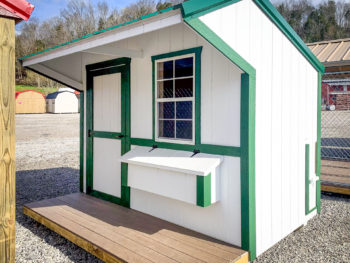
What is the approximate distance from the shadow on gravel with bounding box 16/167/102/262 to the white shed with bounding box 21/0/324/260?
37.9 inches

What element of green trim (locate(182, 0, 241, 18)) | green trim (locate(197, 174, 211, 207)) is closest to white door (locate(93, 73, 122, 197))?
green trim (locate(197, 174, 211, 207))

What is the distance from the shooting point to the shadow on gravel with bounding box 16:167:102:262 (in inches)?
137

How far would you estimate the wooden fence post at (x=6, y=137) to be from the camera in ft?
5.88

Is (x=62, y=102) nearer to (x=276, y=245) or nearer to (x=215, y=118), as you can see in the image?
(x=215, y=118)

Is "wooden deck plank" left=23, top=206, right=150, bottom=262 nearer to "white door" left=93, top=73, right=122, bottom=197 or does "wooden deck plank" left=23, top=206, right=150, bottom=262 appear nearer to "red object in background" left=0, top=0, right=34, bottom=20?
"white door" left=93, top=73, right=122, bottom=197

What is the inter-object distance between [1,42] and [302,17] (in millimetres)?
49911

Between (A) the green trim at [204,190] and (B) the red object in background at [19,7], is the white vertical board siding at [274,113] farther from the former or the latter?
(B) the red object in background at [19,7]

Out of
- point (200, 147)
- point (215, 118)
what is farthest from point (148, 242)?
point (215, 118)

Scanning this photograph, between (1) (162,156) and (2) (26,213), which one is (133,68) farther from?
(2) (26,213)

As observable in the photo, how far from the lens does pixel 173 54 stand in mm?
3668

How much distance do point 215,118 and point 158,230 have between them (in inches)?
55.4

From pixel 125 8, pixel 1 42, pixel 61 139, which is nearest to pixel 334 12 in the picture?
pixel 125 8

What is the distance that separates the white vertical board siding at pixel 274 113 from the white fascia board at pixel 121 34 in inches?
12.6

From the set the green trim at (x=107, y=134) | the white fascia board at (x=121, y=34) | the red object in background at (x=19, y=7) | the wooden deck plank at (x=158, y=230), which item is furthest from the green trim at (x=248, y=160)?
the green trim at (x=107, y=134)
